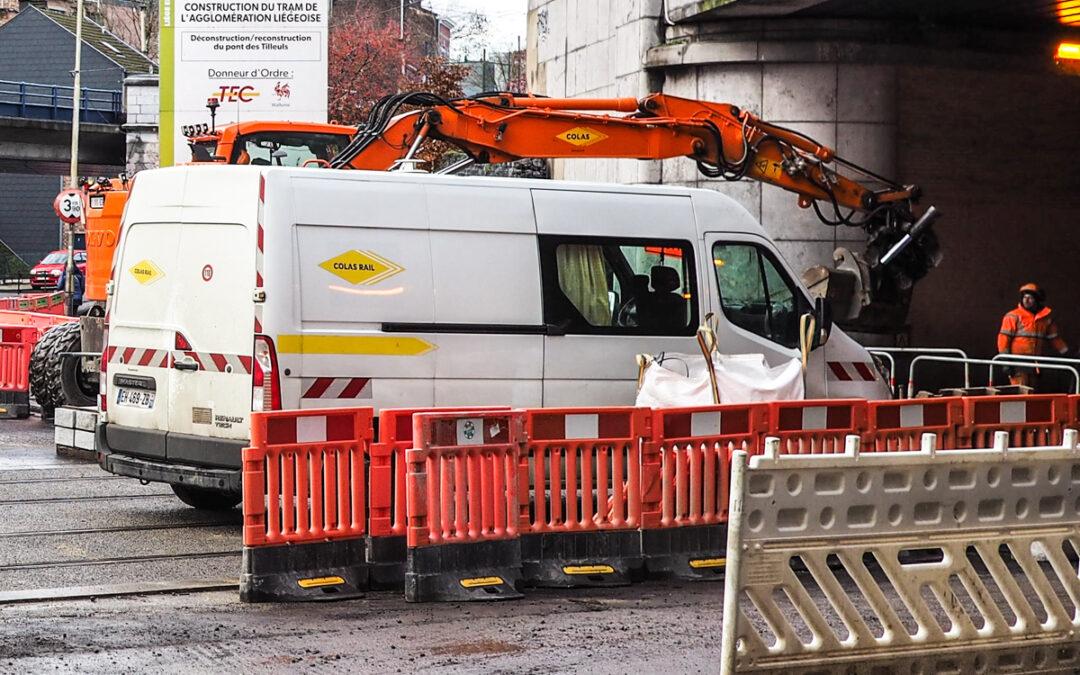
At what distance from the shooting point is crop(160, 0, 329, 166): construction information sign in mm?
32938

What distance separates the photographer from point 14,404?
20.1 metres

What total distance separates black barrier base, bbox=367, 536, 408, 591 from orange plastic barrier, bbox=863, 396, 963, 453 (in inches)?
135

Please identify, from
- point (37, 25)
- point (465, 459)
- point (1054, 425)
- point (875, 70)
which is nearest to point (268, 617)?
point (465, 459)

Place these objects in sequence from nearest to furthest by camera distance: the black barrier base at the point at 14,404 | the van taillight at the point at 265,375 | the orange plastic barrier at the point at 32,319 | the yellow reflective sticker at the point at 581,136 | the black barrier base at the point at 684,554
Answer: the black barrier base at the point at 684,554 < the van taillight at the point at 265,375 < the yellow reflective sticker at the point at 581,136 < the black barrier base at the point at 14,404 < the orange plastic barrier at the point at 32,319

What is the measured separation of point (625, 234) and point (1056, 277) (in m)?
12.9

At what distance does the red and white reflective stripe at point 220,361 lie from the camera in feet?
34.9

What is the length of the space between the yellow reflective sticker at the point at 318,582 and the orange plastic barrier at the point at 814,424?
3.03 meters

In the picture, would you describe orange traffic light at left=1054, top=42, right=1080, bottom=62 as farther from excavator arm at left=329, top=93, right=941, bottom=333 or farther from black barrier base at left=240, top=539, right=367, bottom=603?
black barrier base at left=240, top=539, right=367, bottom=603

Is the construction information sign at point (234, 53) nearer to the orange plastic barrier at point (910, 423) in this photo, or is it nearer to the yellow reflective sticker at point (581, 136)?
the yellow reflective sticker at point (581, 136)

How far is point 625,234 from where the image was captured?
1205 centimetres

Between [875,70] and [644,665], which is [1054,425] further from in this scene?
[875,70]

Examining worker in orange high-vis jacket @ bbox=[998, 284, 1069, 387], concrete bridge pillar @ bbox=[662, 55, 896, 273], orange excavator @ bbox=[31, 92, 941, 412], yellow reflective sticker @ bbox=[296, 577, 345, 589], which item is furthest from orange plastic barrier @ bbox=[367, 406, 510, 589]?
concrete bridge pillar @ bbox=[662, 55, 896, 273]

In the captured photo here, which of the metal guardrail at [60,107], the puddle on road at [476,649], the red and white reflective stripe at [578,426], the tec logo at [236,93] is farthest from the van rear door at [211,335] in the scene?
the metal guardrail at [60,107]

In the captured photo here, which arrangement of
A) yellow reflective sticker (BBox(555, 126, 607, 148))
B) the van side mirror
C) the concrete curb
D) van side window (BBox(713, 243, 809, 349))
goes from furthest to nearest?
yellow reflective sticker (BBox(555, 126, 607, 148))
the van side mirror
van side window (BBox(713, 243, 809, 349))
the concrete curb
